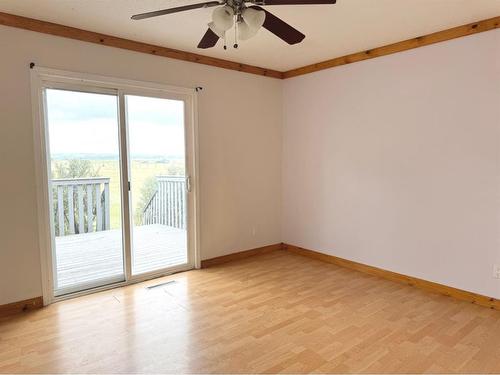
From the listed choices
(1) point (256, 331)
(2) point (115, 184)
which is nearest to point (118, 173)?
(2) point (115, 184)

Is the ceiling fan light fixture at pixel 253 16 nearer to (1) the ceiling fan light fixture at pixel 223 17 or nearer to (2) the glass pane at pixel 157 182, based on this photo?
(1) the ceiling fan light fixture at pixel 223 17

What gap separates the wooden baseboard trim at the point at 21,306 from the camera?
282 centimetres

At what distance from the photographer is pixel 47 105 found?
9.98 feet

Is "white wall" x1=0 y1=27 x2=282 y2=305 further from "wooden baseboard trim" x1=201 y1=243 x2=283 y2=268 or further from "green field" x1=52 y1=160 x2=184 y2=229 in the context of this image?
"green field" x1=52 y1=160 x2=184 y2=229

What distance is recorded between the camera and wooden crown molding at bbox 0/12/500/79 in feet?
9.30

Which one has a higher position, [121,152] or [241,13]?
[241,13]

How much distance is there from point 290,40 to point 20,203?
8.37 ft

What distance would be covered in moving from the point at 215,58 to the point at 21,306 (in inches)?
124

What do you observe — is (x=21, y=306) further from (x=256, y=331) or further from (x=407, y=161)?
(x=407, y=161)

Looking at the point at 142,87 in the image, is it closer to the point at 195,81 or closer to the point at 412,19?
the point at 195,81

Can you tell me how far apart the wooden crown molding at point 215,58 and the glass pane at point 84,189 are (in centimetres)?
51

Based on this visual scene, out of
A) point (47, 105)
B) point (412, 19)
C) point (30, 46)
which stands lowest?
point (47, 105)

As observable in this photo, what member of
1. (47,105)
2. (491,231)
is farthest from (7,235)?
(491,231)

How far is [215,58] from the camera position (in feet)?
13.0
